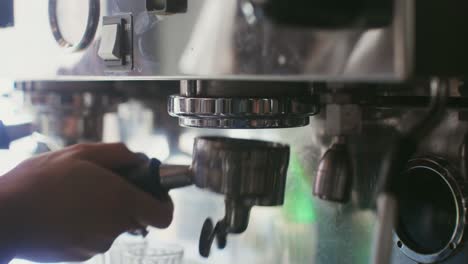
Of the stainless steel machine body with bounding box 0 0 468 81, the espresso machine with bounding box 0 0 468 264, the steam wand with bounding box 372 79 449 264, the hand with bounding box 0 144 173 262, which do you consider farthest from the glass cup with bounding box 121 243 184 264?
the steam wand with bounding box 372 79 449 264

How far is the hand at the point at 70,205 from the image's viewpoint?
68cm

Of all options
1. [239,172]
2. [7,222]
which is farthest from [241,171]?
[7,222]

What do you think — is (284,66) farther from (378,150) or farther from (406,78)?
(378,150)

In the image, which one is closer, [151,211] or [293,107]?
[293,107]

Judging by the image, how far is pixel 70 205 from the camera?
69cm

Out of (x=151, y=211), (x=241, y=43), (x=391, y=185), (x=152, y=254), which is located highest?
(x=241, y=43)

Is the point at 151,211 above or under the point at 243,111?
under

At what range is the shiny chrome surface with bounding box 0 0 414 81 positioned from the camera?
14.6 inches

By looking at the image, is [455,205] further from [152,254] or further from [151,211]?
[152,254]

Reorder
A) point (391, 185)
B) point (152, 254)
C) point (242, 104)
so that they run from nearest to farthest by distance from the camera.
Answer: point (391, 185), point (242, 104), point (152, 254)

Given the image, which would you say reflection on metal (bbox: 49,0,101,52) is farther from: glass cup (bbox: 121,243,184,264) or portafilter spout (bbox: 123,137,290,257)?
glass cup (bbox: 121,243,184,264)

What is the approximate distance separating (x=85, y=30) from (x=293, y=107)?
0.78ft

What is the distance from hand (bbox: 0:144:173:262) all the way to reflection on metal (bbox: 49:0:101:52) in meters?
0.16

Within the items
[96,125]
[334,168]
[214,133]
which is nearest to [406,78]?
[334,168]
